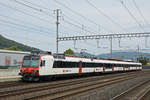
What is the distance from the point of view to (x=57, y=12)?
29281mm

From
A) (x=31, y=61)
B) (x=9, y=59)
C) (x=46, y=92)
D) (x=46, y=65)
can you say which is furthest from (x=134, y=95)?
(x=9, y=59)

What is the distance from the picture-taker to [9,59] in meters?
27.5

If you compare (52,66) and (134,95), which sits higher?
(52,66)

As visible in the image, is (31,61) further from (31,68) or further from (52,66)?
(52,66)

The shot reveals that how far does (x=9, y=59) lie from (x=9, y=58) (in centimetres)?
14

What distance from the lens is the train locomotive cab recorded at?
1873 cm

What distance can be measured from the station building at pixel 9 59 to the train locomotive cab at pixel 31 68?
7.73m

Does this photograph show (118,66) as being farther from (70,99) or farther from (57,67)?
(70,99)

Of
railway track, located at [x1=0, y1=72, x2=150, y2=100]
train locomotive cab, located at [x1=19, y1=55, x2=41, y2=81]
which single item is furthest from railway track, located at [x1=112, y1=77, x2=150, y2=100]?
train locomotive cab, located at [x1=19, y1=55, x2=41, y2=81]

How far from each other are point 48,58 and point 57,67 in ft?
5.81

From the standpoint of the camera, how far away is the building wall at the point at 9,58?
26297 mm

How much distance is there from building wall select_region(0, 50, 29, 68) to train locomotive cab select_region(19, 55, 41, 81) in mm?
7811

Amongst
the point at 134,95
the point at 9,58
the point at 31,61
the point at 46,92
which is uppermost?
the point at 9,58

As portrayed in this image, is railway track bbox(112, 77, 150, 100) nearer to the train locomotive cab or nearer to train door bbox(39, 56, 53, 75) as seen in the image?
train door bbox(39, 56, 53, 75)
